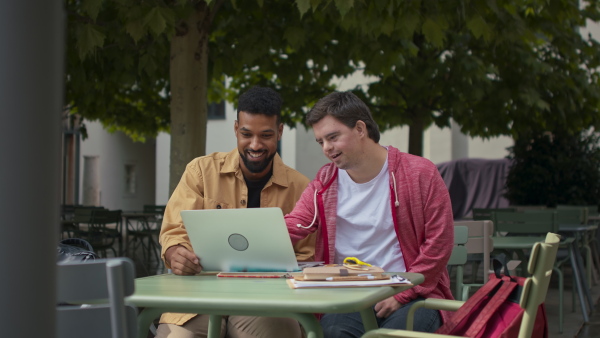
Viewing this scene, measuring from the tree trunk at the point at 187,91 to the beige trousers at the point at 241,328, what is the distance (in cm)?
386

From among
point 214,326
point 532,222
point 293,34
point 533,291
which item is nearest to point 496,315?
point 533,291

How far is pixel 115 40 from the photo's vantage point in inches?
299

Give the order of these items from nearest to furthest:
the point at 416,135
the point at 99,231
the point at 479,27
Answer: the point at 479,27 < the point at 99,231 < the point at 416,135

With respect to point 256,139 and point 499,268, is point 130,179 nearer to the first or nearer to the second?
point 256,139

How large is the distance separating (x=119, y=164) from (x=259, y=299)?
106 feet

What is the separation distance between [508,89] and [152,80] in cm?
A: 520

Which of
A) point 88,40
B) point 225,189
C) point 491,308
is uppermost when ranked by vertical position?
point 88,40

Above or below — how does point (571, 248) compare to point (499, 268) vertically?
below

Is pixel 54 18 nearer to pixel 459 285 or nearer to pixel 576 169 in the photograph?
pixel 459 285

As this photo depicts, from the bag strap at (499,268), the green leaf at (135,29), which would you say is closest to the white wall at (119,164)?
the green leaf at (135,29)

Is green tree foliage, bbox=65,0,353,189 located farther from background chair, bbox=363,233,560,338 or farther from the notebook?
background chair, bbox=363,233,560,338

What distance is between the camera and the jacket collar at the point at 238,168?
12.0 ft

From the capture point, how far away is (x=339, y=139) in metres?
3.27

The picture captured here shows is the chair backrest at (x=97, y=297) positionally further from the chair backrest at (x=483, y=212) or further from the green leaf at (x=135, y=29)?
the chair backrest at (x=483, y=212)
